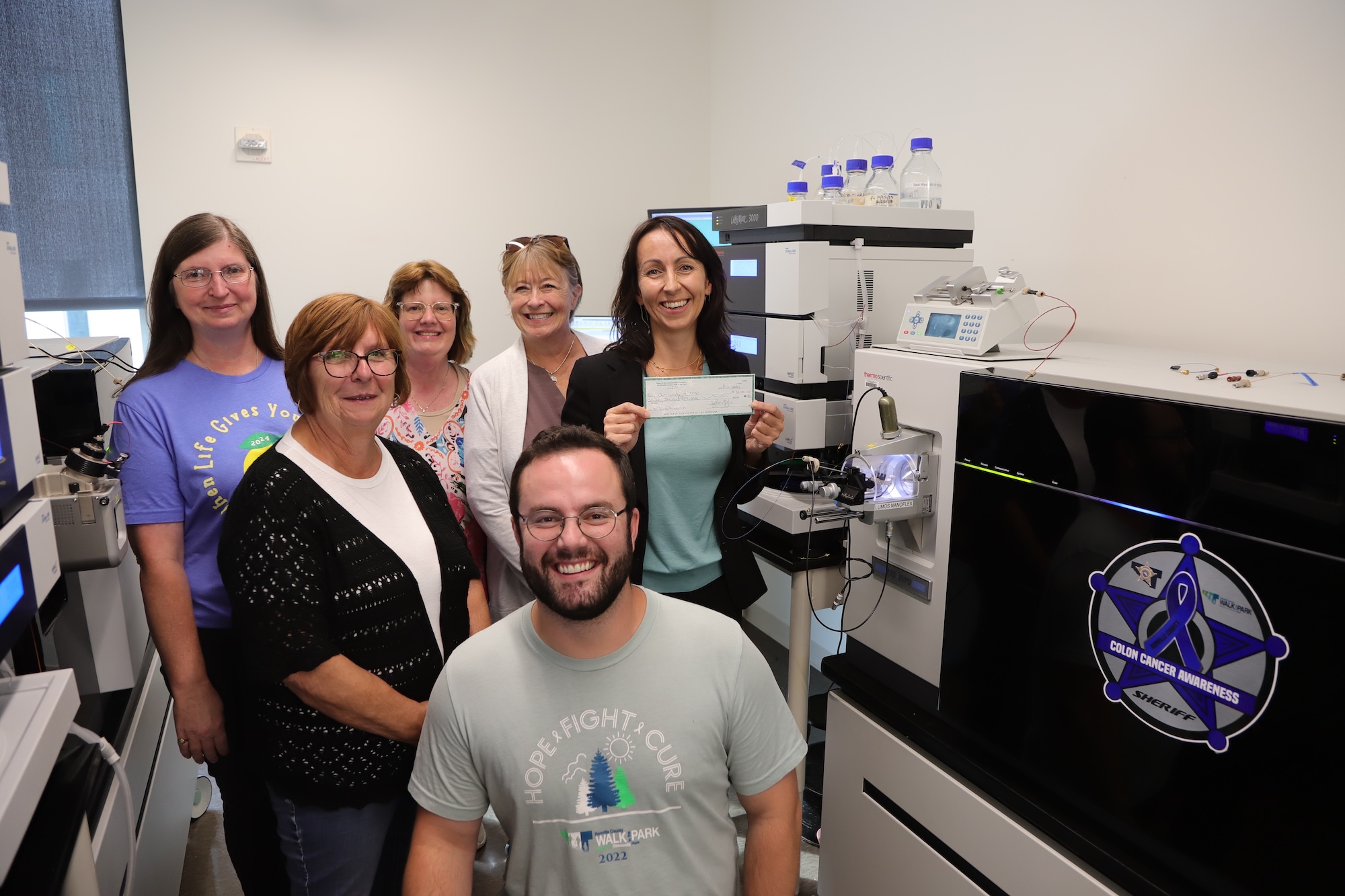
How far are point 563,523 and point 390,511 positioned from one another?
1.17 feet

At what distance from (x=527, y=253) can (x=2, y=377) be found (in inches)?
45.2

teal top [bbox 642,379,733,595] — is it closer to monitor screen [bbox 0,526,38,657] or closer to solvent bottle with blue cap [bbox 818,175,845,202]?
solvent bottle with blue cap [bbox 818,175,845,202]

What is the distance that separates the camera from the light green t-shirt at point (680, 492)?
5.52ft

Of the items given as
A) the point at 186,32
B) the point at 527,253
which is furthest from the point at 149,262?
the point at 527,253

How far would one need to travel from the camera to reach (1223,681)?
103 cm

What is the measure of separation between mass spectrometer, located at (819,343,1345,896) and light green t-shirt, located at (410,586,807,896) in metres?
0.45

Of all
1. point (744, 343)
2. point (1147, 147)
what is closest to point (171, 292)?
point (744, 343)

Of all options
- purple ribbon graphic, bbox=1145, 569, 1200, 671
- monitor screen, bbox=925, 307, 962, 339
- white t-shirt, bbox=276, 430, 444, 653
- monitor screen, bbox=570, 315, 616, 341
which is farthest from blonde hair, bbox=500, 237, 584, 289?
monitor screen, bbox=570, 315, 616, 341

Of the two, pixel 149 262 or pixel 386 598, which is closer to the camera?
pixel 386 598

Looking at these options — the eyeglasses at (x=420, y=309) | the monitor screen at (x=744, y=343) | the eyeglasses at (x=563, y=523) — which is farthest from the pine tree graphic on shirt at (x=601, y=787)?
the eyeglasses at (x=420, y=309)

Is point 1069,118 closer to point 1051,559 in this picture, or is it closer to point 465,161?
point 1051,559

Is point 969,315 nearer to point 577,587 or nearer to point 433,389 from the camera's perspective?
point 577,587

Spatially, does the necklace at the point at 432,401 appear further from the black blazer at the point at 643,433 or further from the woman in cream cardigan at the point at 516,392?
the black blazer at the point at 643,433

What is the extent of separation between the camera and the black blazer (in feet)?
5.61
